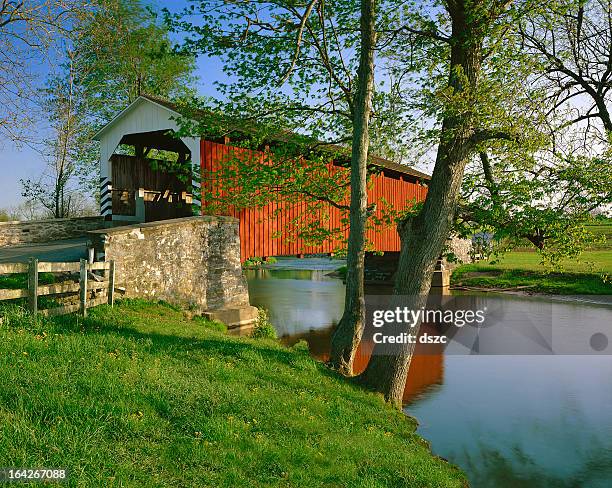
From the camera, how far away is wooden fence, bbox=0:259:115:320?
650 cm

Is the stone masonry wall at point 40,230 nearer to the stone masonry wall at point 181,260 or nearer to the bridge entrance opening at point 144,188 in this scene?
the bridge entrance opening at point 144,188

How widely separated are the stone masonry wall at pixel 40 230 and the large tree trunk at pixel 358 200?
942 centimetres

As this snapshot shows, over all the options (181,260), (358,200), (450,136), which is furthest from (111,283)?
(450,136)

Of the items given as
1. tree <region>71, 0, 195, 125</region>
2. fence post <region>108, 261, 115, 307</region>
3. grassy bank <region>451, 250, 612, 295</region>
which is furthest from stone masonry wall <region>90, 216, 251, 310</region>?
grassy bank <region>451, 250, 612, 295</region>

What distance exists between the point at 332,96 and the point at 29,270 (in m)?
5.94

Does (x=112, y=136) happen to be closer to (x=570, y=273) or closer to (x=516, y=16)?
(x=516, y=16)

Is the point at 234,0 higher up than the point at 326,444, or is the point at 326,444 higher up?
the point at 234,0

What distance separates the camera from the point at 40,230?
582 inches

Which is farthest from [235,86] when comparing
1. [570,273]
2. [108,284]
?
[570,273]

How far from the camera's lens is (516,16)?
6598mm

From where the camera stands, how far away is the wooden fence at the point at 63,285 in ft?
21.3

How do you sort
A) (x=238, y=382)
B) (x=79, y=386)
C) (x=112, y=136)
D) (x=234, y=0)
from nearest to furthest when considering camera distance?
(x=79, y=386)
(x=238, y=382)
(x=234, y=0)
(x=112, y=136)

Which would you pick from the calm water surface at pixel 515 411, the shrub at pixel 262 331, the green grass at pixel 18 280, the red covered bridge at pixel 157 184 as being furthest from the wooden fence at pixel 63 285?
the calm water surface at pixel 515 411

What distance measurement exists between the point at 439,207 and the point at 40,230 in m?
12.7
